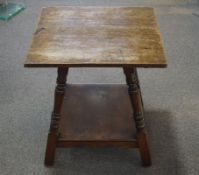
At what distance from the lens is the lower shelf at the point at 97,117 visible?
147 cm

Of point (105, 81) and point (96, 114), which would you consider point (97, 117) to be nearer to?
point (96, 114)

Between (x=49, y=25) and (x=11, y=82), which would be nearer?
(x=49, y=25)

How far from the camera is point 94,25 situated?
1447mm

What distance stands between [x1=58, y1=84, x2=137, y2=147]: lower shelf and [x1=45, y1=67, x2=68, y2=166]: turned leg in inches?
1.5

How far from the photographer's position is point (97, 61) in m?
1.21

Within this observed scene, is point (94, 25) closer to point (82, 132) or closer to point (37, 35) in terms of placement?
point (37, 35)

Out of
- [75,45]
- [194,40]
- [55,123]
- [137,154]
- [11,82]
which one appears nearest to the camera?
[75,45]

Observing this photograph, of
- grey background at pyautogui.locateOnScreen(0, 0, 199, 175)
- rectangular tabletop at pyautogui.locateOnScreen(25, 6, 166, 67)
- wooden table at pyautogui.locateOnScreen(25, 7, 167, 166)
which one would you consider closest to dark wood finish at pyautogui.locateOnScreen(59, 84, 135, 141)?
wooden table at pyautogui.locateOnScreen(25, 7, 167, 166)

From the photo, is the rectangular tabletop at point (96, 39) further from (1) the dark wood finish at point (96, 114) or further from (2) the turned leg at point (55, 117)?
(1) the dark wood finish at point (96, 114)

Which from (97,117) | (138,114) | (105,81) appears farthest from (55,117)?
(105,81)

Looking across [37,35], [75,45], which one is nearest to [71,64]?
[75,45]

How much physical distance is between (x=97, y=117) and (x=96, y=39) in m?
0.40

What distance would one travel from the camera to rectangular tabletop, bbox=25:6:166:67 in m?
1.22

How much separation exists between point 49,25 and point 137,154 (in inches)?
28.0
